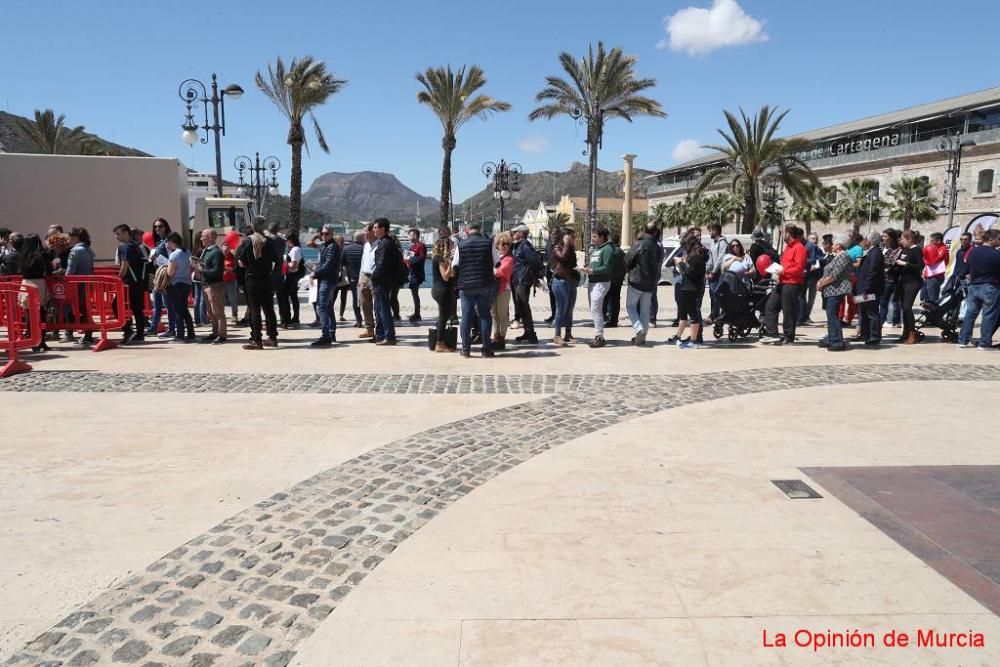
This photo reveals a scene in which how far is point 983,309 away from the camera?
9.99 meters

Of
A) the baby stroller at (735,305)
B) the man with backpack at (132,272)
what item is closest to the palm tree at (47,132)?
the man with backpack at (132,272)

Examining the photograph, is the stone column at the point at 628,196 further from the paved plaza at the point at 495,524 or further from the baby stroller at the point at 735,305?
the paved plaza at the point at 495,524

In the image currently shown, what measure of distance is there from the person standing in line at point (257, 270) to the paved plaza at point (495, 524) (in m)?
2.47

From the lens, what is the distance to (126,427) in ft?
19.7

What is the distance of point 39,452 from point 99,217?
12221 millimetres

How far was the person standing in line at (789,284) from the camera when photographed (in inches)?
402

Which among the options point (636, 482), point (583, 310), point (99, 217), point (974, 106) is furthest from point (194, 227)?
point (974, 106)

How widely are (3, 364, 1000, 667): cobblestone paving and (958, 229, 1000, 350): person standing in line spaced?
6.04 metres

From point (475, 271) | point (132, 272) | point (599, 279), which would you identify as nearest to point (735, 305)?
point (599, 279)

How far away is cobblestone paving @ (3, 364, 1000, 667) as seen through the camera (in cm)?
284

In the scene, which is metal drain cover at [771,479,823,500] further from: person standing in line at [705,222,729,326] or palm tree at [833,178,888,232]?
palm tree at [833,178,888,232]

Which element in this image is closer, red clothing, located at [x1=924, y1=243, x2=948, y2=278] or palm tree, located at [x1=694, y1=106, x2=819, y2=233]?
red clothing, located at [x1=924, y1=243, x2=948, y2=278]

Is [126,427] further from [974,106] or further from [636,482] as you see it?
[974,106]

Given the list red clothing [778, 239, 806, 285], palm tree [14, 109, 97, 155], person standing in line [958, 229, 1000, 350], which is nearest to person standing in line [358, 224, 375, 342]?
red clothing [778, 239, 806, 285]
